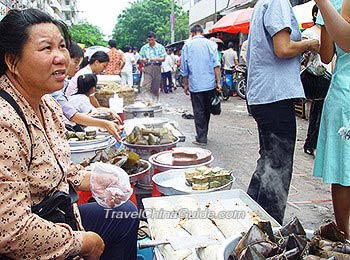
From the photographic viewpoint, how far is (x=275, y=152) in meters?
2.77

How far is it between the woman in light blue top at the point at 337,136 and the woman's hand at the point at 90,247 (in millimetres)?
1493

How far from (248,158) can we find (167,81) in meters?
10.7

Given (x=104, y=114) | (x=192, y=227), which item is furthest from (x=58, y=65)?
(x=104, y=114)

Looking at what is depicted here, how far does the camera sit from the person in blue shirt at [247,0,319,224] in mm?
2537

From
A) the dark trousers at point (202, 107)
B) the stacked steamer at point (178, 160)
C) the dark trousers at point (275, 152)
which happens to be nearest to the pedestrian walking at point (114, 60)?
the dark trousers at point (202, 107)

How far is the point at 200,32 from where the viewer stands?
6414mm

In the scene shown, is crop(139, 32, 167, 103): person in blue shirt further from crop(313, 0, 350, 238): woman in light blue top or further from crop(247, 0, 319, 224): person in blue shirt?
crop(313, 0, 350, 238): woman in light blue top

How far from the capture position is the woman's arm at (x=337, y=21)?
6.47 ft

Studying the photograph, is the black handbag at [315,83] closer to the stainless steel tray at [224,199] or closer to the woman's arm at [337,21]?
the woman's arm at [337,21]

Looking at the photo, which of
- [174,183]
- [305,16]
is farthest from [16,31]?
[305,16]

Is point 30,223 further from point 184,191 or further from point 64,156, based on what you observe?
point 184,191

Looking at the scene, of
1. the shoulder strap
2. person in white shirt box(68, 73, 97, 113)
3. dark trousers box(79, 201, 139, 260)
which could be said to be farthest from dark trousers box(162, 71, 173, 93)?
the shoulder strap

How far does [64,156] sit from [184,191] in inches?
34.1

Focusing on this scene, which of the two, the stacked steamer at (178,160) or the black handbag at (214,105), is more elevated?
the black handbag at (214,105)
